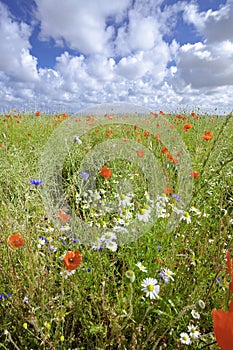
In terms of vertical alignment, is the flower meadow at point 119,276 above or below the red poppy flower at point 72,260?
below

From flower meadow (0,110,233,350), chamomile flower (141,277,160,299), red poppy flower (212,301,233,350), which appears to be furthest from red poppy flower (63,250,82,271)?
red poppy flower (212,301,233,350)

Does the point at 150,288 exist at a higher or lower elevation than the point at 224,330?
lower

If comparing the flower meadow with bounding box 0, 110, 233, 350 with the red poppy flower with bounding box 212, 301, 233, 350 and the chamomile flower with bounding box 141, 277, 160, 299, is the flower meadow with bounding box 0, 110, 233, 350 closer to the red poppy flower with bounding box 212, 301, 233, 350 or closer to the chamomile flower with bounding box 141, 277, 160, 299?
the chamomile flower with bounding box 141, 277, 160, 299

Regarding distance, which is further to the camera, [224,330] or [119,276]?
[119,276]

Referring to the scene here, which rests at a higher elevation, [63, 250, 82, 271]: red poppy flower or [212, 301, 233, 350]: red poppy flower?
[212, 301, 233, 350]: red poppy flower

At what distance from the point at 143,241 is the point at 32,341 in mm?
710

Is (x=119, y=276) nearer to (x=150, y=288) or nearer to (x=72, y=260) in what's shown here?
(x=150, y=288)

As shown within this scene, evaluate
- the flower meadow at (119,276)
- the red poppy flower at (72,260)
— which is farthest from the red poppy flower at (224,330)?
the red poppy flower at (72,260)

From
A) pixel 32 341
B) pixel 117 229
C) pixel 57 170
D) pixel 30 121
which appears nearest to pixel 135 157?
pixel 57 170

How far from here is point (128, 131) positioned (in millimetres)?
3193

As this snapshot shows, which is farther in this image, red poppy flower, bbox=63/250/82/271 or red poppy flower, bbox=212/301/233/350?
red poppy flower, bbox=63/250/82/271

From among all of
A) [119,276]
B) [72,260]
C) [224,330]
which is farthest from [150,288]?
[224,330]

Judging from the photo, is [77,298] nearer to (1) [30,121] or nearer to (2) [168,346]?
(2) [168,346]

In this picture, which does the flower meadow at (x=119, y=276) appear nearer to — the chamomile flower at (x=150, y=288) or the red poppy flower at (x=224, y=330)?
the chamomile flower at (x=150, y=288)
